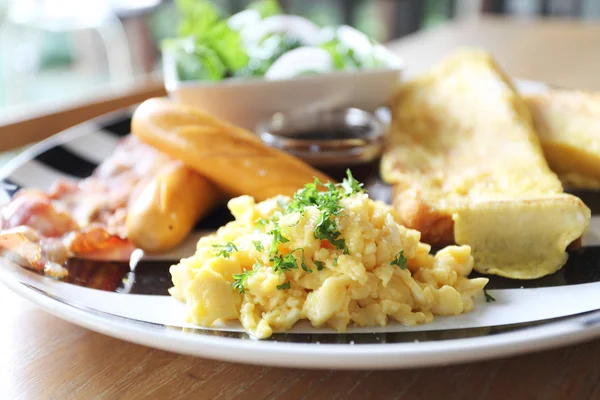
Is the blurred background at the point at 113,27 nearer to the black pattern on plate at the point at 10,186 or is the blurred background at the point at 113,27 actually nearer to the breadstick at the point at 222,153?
the black pattern on plate at the point at 10,186

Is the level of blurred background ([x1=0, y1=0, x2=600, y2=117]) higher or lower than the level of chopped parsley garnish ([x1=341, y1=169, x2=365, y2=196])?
lower

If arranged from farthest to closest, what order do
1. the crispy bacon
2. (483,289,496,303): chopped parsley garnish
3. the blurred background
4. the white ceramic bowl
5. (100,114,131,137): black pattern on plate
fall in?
the blurred background < (100,114,131,137): black pattern on plate < the white ceramic bowl < the crispy bacon < (483,289,496,303): chopped parsley garnish

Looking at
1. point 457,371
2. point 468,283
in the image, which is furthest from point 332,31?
point 457,371

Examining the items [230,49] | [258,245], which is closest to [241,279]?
[258,245]

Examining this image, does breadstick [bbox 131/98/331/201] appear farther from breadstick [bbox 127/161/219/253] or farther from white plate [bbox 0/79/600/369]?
white plate [bbox 0/79/600/369]

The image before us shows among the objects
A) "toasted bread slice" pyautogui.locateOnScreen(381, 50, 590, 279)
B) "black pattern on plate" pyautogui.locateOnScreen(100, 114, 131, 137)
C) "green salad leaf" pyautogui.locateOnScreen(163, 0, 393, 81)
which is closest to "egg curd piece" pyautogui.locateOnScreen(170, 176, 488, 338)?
"toasted bread slice" pyautogui.locateOnScreen(381, 50, 590, 279)

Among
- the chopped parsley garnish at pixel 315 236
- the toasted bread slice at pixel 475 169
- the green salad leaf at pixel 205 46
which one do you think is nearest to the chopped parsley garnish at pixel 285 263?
the chopped parsley garnish at pixel 315 236
